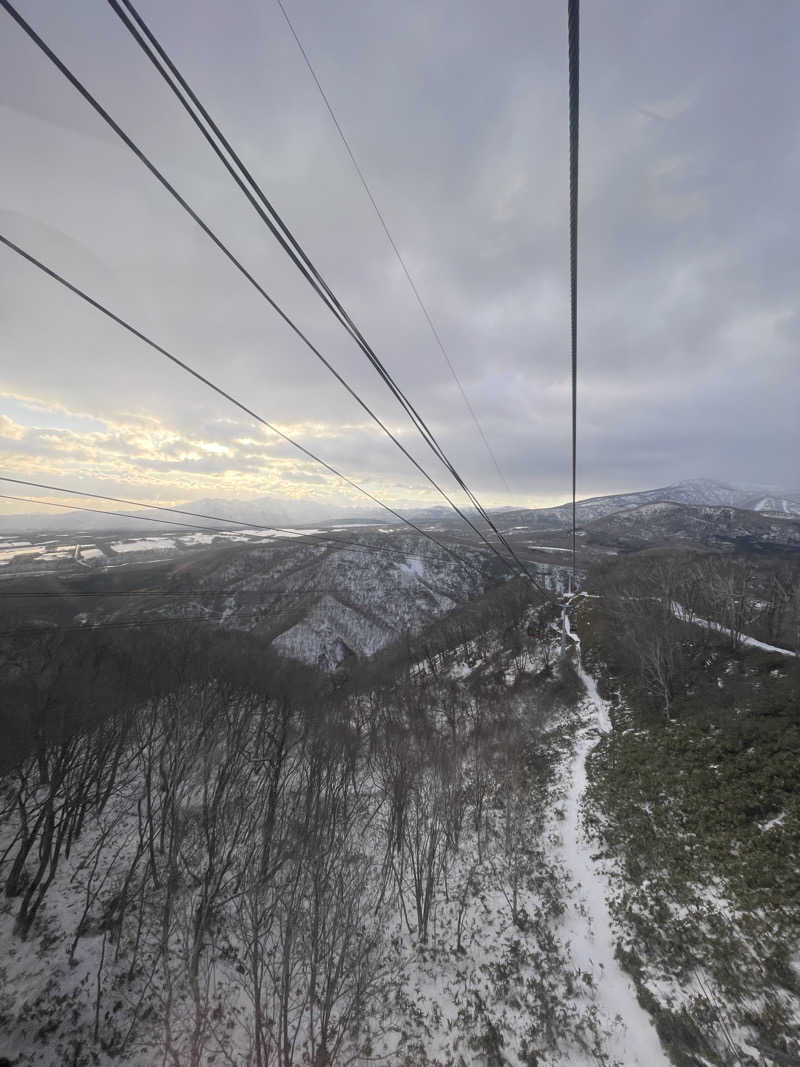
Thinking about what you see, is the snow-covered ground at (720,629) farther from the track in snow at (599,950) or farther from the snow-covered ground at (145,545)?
the snow-covered ground at (145,545)

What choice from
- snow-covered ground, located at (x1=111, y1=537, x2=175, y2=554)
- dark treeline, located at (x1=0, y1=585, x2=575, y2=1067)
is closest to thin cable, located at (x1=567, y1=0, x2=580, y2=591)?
dark treeline, located at (x1=0, y1=585, x2=575, y2=1067)

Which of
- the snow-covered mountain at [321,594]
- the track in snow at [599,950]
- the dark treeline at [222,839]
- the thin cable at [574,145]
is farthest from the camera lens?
the snow-covered mountain at [321,594]

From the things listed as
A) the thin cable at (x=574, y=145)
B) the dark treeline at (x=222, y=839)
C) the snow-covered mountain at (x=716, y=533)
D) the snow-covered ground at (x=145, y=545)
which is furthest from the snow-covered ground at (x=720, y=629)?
the snow-covered ground at (x=145, y=545)

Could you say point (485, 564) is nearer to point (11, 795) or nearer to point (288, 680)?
point (288, 680)

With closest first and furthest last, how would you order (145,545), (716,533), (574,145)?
(574,145) < (145,545) < (716,533)

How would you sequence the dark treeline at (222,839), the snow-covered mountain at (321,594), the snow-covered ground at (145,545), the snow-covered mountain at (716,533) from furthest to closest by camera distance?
the snow-covered mountain at (716,533), the snow-covered ground at (145,545), the snow-covered mountain at (321,594), the dark treeline at (222,839)

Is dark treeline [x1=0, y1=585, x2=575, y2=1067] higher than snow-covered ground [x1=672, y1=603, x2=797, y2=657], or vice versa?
snow-covered ground [x1=672, y1=603, x2=797, y2=657]

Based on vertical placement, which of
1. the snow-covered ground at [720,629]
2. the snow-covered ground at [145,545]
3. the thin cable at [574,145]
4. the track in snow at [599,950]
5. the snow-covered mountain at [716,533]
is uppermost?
the thin cable at [574,145]

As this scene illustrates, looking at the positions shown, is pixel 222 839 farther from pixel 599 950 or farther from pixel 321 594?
pixel 321 594

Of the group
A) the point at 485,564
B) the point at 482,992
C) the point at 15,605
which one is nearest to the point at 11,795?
the point at 482,992

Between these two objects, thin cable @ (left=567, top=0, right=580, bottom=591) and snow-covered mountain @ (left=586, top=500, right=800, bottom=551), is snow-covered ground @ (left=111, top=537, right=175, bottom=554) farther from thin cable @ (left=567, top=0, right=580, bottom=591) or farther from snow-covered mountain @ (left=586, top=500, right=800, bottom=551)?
snow-covered mountain @ (left=586, top=500, right=800, bottom=551)

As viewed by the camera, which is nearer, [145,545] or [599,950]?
[599,950]

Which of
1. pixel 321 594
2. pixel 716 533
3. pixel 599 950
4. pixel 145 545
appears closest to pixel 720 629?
pixel 599 950

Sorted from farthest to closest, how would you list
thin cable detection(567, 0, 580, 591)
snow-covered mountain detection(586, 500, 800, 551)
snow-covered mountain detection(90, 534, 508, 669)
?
1. snow-covered mountain detection(586, 500, 800, 551)
2. snow-covered mountain detection(90, 534, 508, 669)
3. thin cable detection(567, 0, 580, 591)
